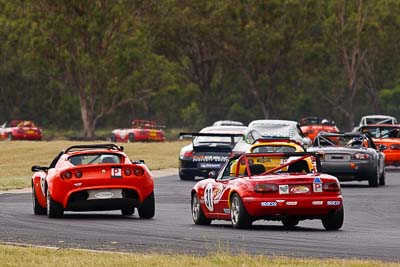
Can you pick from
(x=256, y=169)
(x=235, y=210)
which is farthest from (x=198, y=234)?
(x=256, y=169)

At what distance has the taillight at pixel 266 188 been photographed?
17.0 meters

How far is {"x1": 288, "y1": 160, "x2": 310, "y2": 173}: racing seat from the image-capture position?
18.0 meters

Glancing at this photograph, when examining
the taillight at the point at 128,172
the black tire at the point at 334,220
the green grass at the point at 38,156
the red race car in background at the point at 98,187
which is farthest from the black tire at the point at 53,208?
the green grass at the point at 38,156

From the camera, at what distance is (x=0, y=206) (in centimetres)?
2358

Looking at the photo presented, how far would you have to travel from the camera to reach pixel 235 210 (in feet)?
57.8

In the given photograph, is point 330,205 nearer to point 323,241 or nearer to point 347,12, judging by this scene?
point 323,241

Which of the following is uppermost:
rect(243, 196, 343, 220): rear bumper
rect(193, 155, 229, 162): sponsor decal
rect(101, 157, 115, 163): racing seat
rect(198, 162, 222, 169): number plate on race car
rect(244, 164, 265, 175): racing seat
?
rect(101, 157, 115, 163): racing seat

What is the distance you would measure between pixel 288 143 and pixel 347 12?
57.8 metres

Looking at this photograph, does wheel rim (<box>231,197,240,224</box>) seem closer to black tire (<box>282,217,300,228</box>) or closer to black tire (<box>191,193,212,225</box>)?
black tire (<box>282,217,300,228</box>)

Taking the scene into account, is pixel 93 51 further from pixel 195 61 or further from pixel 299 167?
pixel 299 167

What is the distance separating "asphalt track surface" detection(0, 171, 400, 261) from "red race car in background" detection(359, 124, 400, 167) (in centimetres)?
1328

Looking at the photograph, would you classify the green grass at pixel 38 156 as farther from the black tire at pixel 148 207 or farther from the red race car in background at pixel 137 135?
the black tire at pixel 148 207

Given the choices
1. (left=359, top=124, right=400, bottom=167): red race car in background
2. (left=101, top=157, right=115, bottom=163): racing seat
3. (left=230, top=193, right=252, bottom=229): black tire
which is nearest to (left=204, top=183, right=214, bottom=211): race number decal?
(left=230, top=193, right=252, bottom=229): black tire

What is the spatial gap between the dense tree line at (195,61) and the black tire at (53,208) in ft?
175
